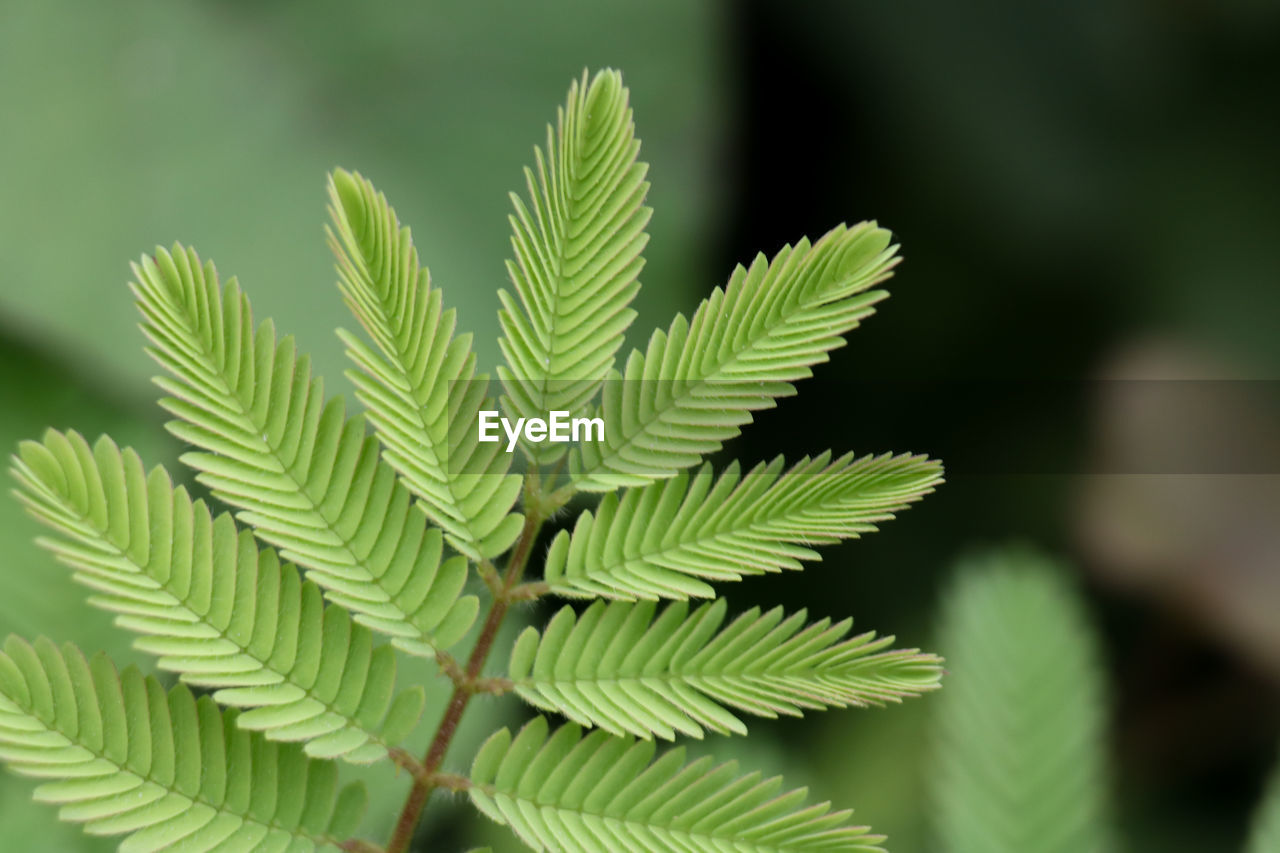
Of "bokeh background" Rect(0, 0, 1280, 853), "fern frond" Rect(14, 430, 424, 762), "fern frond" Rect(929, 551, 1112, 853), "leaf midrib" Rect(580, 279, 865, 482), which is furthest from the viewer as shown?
"bokeh background" Rect(0, 0, 1280, 853)

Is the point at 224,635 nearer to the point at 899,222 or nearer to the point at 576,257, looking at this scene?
the point at 576,257

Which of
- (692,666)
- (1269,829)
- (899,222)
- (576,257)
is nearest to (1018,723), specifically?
(1269,829)

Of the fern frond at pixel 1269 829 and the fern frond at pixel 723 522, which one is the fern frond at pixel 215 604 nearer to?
the fern frond at pixel 723 522

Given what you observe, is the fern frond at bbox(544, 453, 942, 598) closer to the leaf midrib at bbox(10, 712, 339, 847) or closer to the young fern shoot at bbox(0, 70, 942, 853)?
the young fern shoot at bbox(0, 70, 942, 853)

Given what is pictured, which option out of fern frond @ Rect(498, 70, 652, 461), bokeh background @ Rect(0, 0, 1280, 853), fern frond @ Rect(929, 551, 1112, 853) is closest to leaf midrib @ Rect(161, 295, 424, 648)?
fern frond @ Rect(498, 70, 652, 461)

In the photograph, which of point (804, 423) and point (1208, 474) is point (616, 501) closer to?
point (804, 423)

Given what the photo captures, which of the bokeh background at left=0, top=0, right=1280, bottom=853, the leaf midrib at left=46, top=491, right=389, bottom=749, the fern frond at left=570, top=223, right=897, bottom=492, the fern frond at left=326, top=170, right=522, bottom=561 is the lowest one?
the leaf midrib at left=46, top=491, right=389, bottom=749
